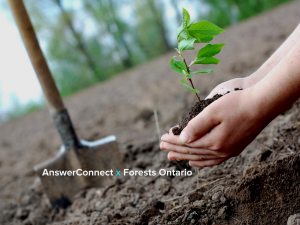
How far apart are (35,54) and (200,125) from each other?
1.46m

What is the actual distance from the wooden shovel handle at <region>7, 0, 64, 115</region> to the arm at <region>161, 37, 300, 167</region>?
1257 millimetres

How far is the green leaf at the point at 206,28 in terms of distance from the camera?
84 centimetres

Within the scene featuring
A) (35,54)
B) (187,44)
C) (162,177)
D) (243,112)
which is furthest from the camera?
(35,54)

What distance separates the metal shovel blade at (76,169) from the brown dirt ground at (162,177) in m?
0.11

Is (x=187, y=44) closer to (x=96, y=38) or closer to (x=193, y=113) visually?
(x=193, y=113)

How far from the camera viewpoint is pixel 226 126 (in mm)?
774

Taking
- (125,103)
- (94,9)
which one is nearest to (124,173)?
(125,103)

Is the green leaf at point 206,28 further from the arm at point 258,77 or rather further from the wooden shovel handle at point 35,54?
the wooden shovel handle at point 35,54

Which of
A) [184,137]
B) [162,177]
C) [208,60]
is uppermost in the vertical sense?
[208,60]

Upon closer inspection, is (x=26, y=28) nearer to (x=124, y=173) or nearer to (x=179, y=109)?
(x=124, y=173)

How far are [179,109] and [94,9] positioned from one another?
8159mm

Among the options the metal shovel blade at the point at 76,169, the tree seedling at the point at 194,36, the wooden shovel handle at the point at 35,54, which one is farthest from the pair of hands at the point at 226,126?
the wooden shovel handle at the point at 35,54

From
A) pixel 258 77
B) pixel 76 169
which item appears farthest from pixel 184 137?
pixel 76 169

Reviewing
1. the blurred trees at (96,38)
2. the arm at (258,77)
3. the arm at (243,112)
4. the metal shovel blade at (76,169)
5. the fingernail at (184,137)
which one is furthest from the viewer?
the blurred trees at (96,38)
